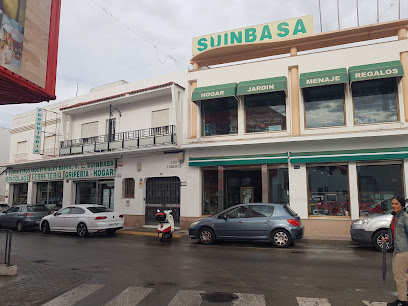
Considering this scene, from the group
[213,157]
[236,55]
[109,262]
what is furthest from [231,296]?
[236,55]

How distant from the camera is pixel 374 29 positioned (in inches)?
596

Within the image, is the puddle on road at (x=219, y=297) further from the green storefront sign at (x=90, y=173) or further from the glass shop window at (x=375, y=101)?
the green storefront sign at (x=90, y=173)

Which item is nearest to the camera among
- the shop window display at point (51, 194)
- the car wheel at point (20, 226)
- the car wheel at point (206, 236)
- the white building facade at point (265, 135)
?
the car wheel at point (206, 236)

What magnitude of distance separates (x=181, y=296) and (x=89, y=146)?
16.9m

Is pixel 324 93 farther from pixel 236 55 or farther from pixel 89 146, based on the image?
pixel 89 146

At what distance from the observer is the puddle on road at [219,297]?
5.43 meters

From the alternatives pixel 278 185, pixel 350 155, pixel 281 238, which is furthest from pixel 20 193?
pixel 350 155

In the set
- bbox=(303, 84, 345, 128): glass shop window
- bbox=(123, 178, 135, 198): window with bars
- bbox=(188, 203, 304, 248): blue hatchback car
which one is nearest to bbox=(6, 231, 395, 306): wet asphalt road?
bbox=(188, 203, 304, 248): blue hatchback car

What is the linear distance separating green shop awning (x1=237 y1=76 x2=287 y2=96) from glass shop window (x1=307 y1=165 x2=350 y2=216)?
407 cm

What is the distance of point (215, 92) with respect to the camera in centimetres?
1648

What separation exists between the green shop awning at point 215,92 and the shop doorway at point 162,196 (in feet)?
15.5

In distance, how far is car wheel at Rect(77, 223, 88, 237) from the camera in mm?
14945

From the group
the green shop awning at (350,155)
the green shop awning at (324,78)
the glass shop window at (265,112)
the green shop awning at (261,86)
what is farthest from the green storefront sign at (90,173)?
the green shop awning at (324,78)

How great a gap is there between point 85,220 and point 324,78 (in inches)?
494
